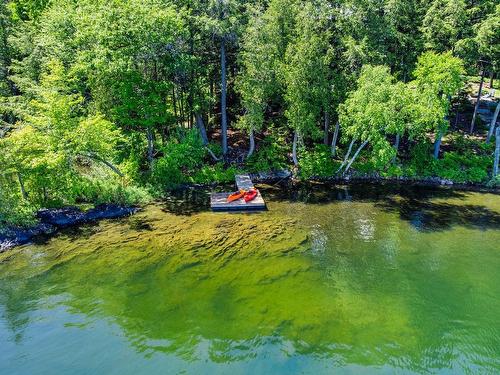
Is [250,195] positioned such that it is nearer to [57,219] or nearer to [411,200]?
[411,200]

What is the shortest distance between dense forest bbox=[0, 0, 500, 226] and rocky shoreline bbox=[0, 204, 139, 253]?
716 mm

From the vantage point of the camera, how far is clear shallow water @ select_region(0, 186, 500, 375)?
11.5 m

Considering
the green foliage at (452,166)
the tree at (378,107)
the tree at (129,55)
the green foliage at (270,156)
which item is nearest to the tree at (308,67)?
the tree at (378,107)

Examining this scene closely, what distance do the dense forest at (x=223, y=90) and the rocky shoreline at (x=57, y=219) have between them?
0.72m

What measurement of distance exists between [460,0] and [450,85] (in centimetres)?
755

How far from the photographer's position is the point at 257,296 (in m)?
14.5

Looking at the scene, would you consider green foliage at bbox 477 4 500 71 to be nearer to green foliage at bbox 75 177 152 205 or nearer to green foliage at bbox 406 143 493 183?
green foliage at bbox 406 143 493 183

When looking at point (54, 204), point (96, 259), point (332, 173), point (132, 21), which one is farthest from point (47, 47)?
point (332, 173)

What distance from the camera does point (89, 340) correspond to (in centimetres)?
1216

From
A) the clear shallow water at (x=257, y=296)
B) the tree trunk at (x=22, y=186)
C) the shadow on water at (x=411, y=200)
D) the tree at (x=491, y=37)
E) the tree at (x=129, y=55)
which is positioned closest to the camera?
the clear shallow water at (x=257, y=296)

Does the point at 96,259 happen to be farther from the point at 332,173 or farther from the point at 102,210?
the point at 332,173

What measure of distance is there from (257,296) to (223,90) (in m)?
19.6

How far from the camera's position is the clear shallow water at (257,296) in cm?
1153

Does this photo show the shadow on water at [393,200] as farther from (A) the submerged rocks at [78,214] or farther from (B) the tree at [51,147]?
(B) the tree at [51,147]
